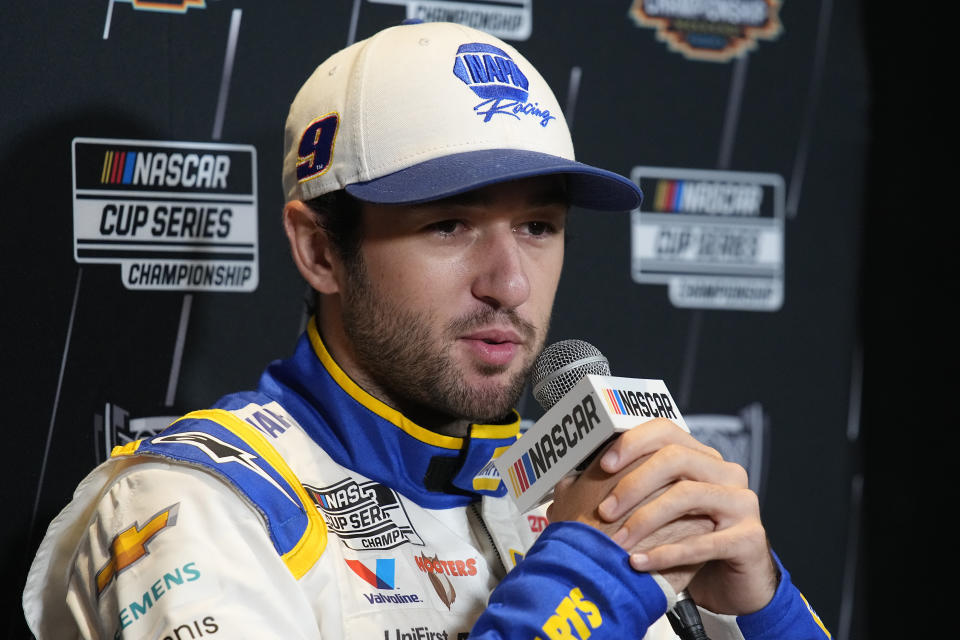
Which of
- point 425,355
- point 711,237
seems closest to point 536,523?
point 425,355

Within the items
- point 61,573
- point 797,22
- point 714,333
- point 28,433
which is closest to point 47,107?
point 28,433

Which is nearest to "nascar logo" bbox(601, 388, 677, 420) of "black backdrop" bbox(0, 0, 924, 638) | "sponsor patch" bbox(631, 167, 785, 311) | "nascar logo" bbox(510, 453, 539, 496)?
"nascar logo" bbox(510, 453, 539, 496)

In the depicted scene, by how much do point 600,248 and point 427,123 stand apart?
74 cm

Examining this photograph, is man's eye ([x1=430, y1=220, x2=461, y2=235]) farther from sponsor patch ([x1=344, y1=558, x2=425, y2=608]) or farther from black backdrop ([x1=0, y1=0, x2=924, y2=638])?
black backdrop ([x1=0, y1=0, x2=924, y2=638])

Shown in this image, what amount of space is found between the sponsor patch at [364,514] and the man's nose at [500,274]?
251 mm

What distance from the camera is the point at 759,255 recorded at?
76.0 inches

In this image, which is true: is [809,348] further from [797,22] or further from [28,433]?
[28,433]

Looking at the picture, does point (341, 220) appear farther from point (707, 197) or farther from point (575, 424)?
point (707, 197)

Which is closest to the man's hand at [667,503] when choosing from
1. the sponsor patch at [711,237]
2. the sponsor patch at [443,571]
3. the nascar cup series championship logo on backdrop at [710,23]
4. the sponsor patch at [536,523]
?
the sponsor patch at [443,571]

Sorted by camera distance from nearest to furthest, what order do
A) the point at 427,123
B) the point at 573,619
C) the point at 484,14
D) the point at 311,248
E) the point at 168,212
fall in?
the point at 573,619 → the point at 427,123 → the point at 311,248 → the point at 168,212 → the point at 484,14

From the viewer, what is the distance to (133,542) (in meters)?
0.97

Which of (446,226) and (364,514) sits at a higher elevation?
(446,226)

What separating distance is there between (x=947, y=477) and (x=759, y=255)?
55cm

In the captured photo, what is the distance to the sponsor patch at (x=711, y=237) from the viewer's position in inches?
73.1
